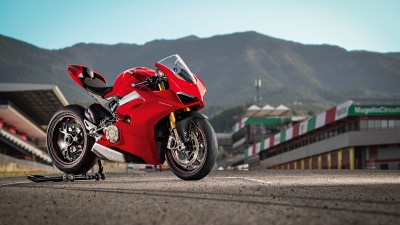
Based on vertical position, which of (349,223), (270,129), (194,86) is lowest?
(349,223)

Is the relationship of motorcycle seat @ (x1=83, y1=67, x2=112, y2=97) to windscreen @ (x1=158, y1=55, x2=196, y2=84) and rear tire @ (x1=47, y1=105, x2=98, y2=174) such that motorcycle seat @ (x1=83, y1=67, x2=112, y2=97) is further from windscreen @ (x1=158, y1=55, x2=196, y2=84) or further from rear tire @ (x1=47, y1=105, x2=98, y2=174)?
windscreen @ (x1=158, y1=55, x2=196, y2=84)

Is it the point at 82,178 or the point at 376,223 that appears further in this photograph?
the point at 82,178

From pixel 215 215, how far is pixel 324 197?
1.77 m

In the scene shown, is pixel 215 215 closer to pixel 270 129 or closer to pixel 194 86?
pixel 194 86

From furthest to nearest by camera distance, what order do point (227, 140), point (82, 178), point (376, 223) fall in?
point (227, 140)
point (82, 178)
point (376, 223)

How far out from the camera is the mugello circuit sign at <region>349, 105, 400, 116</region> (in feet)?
165

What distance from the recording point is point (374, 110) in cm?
5091

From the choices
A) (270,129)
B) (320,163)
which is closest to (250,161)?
(270,129)

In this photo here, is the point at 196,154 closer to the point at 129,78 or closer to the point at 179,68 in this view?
the point at 179,68

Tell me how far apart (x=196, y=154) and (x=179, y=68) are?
48.4 inches

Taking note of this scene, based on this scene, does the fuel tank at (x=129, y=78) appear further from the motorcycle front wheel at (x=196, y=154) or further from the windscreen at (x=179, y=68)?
the motorcycle front wheel at (x=196, y=154)

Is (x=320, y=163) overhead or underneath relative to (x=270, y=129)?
underneath

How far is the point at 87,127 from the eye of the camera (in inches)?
355

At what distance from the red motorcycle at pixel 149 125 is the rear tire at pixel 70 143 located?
16 mm
